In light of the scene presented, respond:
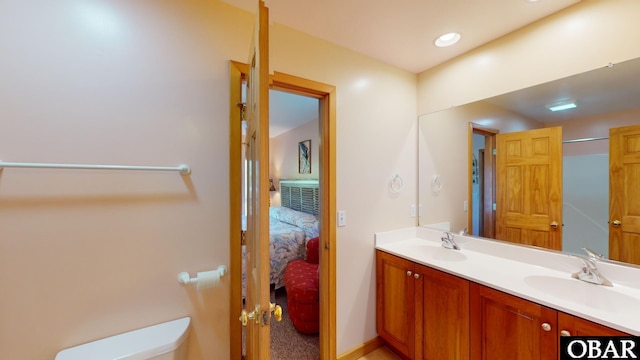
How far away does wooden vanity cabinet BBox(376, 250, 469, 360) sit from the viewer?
141 centimetres

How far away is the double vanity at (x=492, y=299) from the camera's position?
3.46ft

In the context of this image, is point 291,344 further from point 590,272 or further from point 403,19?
point 403,19

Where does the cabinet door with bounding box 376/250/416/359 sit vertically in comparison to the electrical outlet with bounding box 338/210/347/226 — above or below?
below

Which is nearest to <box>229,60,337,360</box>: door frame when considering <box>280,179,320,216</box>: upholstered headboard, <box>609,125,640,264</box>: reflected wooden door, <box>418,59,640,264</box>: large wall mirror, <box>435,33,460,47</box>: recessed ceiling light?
<box>435,33,460,47</box>: recessed ceiling light

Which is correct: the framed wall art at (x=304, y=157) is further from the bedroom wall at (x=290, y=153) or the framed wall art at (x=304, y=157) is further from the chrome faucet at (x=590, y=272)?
the chrome faucet at (x=590, y=272)

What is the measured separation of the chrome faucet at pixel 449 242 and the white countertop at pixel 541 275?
36 millimetres

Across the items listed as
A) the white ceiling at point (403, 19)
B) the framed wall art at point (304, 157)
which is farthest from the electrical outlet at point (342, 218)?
the framed wall art at point (304, 157)

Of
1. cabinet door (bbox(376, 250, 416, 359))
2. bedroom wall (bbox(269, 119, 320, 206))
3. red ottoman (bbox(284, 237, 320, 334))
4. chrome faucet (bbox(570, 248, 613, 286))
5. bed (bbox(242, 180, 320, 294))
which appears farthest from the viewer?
bedroom wall (bbox(269, 119, 320, 206))

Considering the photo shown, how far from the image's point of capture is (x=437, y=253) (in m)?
1.90

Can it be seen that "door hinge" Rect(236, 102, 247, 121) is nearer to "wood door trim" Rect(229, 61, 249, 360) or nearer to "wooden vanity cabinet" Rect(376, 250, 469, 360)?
"wood door trim" Rect(229, 61, 249, 360)

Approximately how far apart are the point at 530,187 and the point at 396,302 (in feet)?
4.17

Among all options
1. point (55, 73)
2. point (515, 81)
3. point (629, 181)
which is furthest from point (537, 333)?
point (55, 73)

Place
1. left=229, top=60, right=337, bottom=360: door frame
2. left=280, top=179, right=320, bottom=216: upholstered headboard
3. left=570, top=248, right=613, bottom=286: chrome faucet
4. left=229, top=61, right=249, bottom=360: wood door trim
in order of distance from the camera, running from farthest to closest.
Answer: left=280, top=179, right=320, bottom=216: upholstered headboard < left=229, top=60, right=337, bottom=360: door frame < left=229, top=61, right=249, bottom=360: wood door trim < left=570, top=248, right=613, bottom=286: chrome faucet

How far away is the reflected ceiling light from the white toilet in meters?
2.54
